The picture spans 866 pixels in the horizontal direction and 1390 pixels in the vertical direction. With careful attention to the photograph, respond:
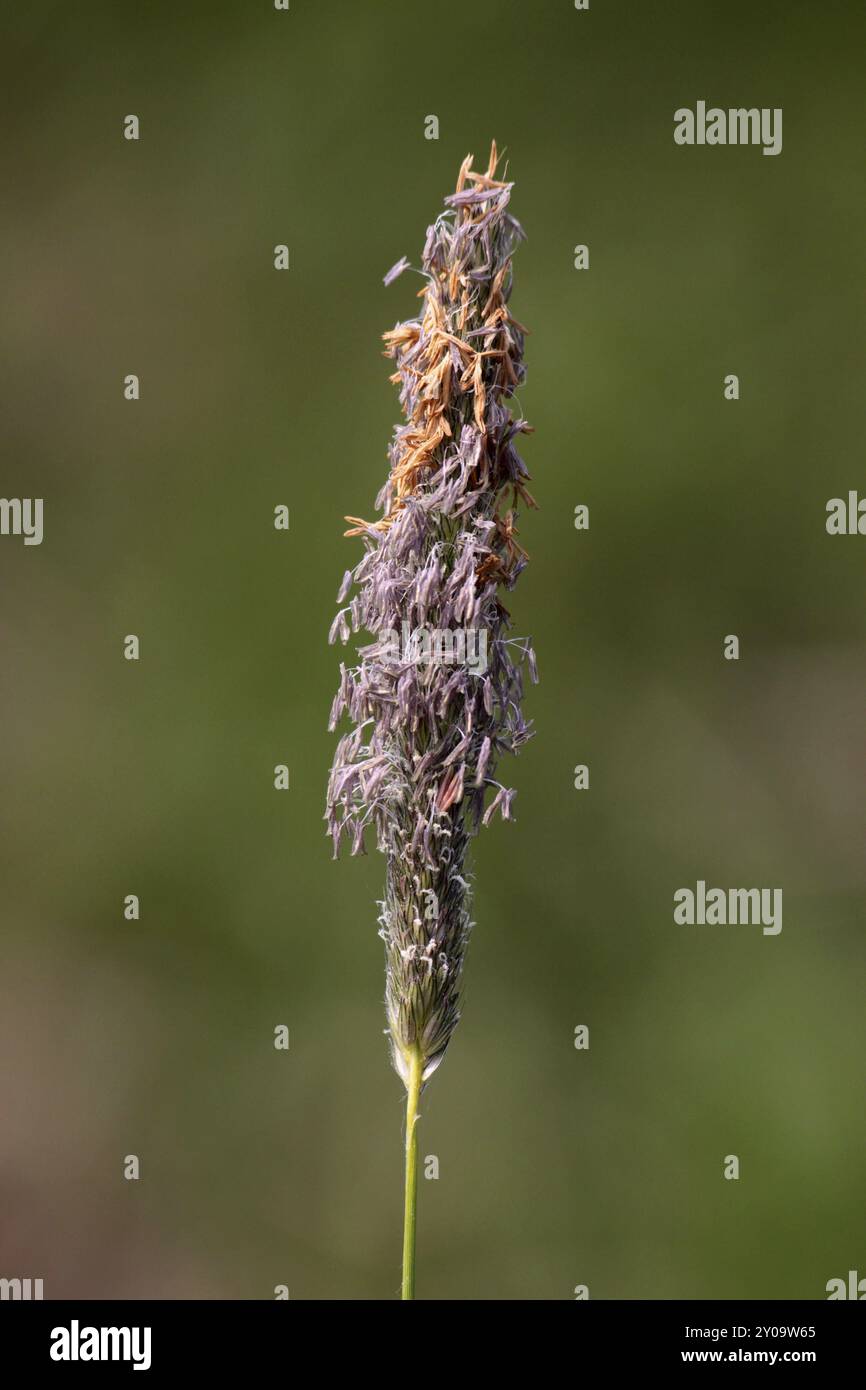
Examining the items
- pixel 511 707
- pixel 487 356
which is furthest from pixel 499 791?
pixel 487 356

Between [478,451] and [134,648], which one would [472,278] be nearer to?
[478,451]

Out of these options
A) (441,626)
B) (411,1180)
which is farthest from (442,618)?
(411,1180)

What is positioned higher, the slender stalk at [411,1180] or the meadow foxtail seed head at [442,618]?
the meadow foxtail seed head at [442,618]

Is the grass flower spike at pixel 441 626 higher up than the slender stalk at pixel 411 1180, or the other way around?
the grass flower spike at pixel 441 626

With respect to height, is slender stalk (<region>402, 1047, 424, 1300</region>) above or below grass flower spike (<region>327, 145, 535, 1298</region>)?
below
